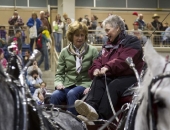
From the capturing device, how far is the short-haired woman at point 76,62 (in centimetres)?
477

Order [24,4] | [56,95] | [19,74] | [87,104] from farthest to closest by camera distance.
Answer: [24,4]
[56,95]
[87,104]
[19,74]

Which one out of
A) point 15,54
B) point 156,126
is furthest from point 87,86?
point 156,126

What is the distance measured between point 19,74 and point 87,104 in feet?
4.63

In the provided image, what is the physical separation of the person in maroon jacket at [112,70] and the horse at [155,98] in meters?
1.74

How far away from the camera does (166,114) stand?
210 centimetres

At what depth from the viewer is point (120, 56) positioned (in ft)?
13.9

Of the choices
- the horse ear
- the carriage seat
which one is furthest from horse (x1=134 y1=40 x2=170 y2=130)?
the carriage seat

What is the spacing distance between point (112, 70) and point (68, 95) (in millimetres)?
629

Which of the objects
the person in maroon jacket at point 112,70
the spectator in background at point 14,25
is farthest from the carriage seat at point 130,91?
the spectator in background at point 14,25

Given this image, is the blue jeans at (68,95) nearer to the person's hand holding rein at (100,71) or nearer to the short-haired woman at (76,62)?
the short-haired woman at (76,62)

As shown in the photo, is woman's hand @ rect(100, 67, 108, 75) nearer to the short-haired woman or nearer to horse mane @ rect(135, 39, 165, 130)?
the short-haired woman

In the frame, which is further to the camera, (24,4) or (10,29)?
(24,4)

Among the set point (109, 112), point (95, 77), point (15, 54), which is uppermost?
point (15, 54)

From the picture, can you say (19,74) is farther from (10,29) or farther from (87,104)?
(10,29)
